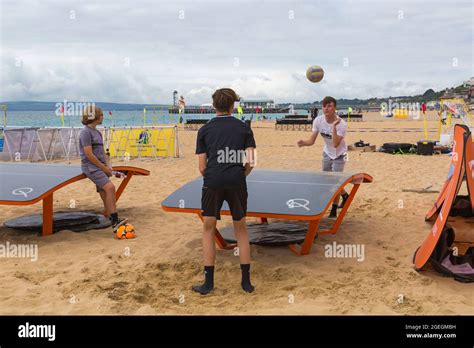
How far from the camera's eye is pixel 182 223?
22.8 feet

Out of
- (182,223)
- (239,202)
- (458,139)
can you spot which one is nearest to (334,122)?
(458,139)

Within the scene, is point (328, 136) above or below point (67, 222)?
above

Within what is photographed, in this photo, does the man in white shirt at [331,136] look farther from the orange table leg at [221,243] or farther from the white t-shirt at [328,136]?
the orange table leg at [221,243]

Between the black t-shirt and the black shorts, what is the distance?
0.05 meters

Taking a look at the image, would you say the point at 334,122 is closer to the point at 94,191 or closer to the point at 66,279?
the point at 66,279

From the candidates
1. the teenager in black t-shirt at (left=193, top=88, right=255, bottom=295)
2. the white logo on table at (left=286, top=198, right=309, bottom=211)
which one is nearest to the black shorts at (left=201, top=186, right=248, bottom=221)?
the teenager in black t-shirt at (left=193, top=88, right=255, bottom=295)

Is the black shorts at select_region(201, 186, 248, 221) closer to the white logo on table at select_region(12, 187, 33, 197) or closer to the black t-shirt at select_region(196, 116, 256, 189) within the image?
the black t-shirt at select_region(196, 116, 256, 189)

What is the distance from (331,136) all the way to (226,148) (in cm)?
314

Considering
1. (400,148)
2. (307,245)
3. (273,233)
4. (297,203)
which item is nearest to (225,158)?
(297,203)

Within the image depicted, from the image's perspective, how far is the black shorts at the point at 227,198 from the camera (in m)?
4.19

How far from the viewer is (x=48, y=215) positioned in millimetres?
6207

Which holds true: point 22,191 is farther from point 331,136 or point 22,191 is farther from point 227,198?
point 331,136

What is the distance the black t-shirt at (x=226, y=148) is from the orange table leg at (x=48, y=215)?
289cm

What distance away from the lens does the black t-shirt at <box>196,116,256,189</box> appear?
4125 mm
